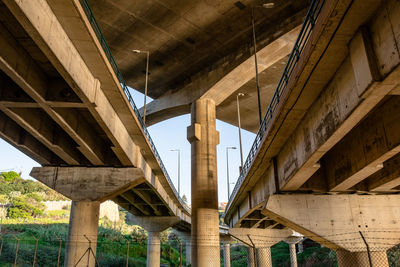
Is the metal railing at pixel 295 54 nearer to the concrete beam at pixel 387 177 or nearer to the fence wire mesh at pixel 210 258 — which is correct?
the concrete beam at pixel 387 177

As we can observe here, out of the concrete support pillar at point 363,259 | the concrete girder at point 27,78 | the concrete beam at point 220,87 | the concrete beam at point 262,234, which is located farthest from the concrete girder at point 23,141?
the concrete beam at point 262,234

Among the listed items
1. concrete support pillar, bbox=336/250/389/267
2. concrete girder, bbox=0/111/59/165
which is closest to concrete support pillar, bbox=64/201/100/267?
concrete girder, bbox=0/111/59/165

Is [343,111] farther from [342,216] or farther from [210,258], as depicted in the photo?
[210,258]

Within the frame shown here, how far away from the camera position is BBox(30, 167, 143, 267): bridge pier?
58.3 feet

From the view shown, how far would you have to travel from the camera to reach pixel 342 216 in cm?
1477

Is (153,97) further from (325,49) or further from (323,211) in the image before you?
(325,49)

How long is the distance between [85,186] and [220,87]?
577 inches

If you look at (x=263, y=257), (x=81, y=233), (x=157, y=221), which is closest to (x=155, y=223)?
(x=157, y=221)

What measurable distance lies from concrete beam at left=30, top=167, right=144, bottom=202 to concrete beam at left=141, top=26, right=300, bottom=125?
1249cm

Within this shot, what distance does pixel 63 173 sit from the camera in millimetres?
18391

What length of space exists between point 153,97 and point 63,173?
17756mm

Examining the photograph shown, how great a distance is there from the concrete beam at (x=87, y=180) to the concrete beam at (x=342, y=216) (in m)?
8.08

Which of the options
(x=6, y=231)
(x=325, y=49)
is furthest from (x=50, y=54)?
(x=6, y=231)

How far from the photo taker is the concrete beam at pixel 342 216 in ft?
47.4
